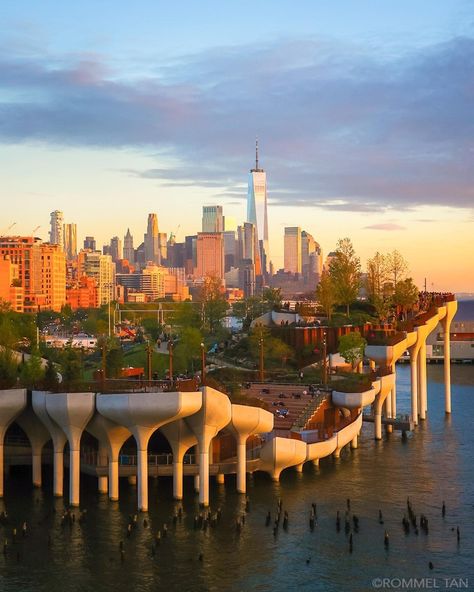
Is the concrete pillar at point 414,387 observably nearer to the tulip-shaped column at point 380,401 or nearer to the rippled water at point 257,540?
the tulip-shaped column at point 380,401

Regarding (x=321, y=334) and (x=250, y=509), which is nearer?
(x=250, y=509)

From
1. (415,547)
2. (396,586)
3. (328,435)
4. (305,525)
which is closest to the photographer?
(396,586)

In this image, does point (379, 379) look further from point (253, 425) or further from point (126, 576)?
point (126, 576)

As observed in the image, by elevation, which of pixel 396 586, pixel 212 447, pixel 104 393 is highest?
pixel 104 393

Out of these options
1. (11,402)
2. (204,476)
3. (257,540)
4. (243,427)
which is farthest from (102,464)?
(257,540)

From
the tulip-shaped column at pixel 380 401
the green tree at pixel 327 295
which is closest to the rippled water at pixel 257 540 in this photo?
the tulip-shaped column at pixel 380 401

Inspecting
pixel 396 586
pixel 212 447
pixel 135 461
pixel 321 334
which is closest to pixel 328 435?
pixel 212 447

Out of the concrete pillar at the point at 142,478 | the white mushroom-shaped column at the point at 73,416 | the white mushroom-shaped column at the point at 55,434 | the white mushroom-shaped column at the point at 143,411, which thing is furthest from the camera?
the white mushroom-shaped column at the point at 55,434

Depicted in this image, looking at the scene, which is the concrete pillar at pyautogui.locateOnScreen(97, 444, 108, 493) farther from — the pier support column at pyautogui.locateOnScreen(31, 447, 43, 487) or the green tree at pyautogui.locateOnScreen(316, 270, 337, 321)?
the green tree at pyautogui.locateOnScreen(316, 270, 337, 321)
